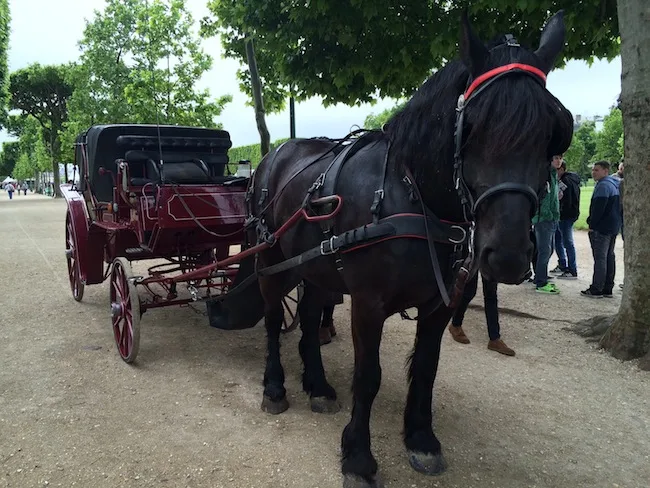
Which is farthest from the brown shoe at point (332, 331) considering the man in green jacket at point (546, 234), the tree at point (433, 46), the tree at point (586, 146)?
the tree at point (586, 146)

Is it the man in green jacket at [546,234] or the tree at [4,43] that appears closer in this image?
the man in green jacket at [546,234]

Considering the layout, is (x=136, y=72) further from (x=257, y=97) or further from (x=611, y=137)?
(x=611, y=137)

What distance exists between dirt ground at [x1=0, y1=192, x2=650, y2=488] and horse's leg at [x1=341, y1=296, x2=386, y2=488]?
0.17 meters

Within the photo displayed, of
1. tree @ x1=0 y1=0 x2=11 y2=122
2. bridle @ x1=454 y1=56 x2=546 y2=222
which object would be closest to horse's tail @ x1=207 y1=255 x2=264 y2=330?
bridle @ x1=454 y1=56 x2=546 y2=222

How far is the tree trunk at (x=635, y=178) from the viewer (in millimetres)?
4242

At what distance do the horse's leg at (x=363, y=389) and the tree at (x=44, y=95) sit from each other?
39.1m

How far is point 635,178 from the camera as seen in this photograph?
4445mm

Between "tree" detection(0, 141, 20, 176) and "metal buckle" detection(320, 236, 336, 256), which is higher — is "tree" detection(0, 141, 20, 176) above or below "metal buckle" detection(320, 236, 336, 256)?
above

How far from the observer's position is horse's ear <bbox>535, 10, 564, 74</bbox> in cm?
212

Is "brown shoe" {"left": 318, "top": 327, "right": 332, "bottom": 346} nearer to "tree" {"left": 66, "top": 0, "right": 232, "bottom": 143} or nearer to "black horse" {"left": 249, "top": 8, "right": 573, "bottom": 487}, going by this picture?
"black horse" {"left": 249, "top": 8, "right": 573, "bottom": 487}

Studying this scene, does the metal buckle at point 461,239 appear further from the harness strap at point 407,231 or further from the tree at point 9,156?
the tree at point 9,156

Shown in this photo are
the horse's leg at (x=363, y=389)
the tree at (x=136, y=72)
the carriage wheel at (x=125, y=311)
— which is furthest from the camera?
the tree at (x=136, y=72)

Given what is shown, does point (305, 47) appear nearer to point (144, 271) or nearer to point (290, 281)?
point (290, 281)

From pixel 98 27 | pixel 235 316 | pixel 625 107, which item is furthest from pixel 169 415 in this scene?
pixel 98 27
